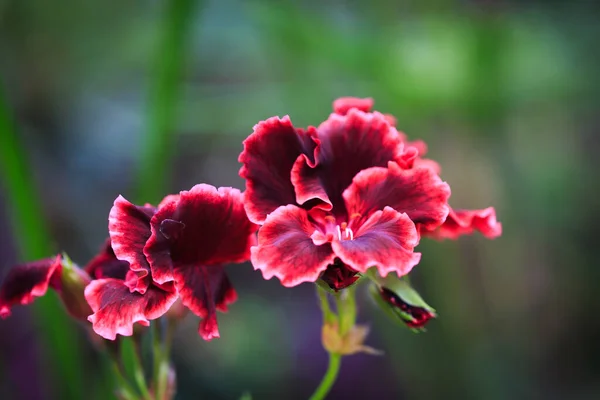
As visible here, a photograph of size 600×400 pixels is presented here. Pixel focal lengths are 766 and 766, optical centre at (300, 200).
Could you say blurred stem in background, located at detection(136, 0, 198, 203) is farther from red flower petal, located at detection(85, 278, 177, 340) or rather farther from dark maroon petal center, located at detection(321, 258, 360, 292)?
dark maroon petal center, located at detection(321, 258, 360, 292)

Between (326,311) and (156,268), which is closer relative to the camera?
(156,268)

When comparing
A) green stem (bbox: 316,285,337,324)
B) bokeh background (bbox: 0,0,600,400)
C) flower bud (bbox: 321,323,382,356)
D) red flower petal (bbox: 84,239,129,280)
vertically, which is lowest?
bokeh background (bbox: 0,0,600,400)

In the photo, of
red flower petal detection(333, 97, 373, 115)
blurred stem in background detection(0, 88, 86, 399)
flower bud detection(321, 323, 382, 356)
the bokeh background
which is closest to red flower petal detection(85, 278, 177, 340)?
flower bud detection(321, 323, 382, 356)

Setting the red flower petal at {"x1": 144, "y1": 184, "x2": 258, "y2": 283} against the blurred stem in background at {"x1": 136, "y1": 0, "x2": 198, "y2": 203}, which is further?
the blurred stem in background at {"x1": 136, "y1": 0, "x2": 198, "y2": 203}

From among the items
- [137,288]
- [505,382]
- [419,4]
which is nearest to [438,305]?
[505,382]

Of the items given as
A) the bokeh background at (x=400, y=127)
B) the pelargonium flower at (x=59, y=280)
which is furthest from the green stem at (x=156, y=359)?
the bokeh background at (x=400, y=127)

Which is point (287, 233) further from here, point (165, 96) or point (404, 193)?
point (165, 96)

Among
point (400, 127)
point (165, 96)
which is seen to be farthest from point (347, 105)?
point (400, 127)
